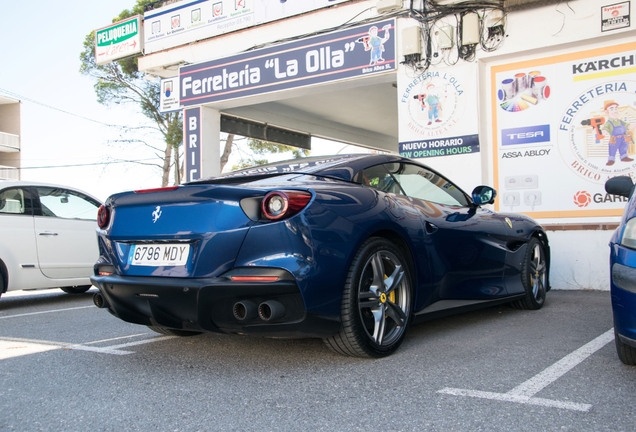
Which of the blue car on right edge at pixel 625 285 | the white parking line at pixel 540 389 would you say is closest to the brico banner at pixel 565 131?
the white parking line at pixel 540 389

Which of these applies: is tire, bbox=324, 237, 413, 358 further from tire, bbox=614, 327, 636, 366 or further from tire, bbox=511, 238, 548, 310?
tire, bbox=511, 238, 548, 310

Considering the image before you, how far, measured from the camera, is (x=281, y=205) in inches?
126

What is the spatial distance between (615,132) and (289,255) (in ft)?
20.2

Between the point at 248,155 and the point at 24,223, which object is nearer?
the point at 24,223

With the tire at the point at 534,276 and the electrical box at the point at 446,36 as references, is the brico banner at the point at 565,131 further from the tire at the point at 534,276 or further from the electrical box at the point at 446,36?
the tire at the point at 534,276

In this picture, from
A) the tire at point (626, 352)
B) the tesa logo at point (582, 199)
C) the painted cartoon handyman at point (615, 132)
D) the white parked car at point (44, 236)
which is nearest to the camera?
the tire at point (626, 352)

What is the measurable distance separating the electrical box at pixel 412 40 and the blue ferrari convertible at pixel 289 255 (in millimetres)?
5268

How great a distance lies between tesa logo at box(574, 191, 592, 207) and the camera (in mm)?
7848

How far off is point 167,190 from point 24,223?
4.43 meters

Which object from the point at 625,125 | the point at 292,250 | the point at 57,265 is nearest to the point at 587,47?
the point at 625,125

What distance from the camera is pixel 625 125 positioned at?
7.63 m

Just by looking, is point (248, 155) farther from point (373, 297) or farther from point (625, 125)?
point (373, 297)

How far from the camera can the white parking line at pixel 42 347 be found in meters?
4.07

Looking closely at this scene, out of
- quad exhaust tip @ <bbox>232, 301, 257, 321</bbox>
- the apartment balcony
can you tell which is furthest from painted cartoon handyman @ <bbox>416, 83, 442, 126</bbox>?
the apartment balcony
